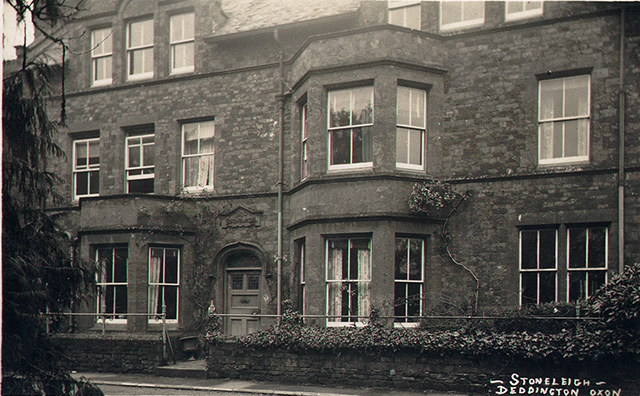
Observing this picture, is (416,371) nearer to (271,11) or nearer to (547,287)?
(547,287)

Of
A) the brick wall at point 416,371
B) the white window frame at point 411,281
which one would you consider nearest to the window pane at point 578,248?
the white window frame at point 411,281

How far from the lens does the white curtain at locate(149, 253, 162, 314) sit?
1833 cm

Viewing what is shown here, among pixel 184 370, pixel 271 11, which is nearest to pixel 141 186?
pixel 271 11

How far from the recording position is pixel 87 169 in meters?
20.7

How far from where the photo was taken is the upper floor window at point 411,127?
15.9 m

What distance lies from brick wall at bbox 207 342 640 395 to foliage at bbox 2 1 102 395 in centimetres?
686

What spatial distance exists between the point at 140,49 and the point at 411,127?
8.89 metres

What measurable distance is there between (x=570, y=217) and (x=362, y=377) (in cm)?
573

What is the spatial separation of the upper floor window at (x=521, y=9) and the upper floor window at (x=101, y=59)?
11501 mm

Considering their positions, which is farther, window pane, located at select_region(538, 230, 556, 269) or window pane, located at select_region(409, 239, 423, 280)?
window pane, located at select_region(409, 239, 423, 280)

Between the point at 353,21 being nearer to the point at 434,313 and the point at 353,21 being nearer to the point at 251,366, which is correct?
the point at 434,313

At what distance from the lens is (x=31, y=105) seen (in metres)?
7.57

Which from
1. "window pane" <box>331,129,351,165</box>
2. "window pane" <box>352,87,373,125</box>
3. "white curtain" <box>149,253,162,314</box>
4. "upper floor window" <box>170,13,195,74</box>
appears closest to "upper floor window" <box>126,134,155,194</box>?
"upper floor window" <box>170,13,195,74</box>

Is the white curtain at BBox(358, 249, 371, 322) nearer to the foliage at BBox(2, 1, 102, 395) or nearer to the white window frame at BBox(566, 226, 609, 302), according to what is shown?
the white window frame at BBox(566, 226, 609, 302)
